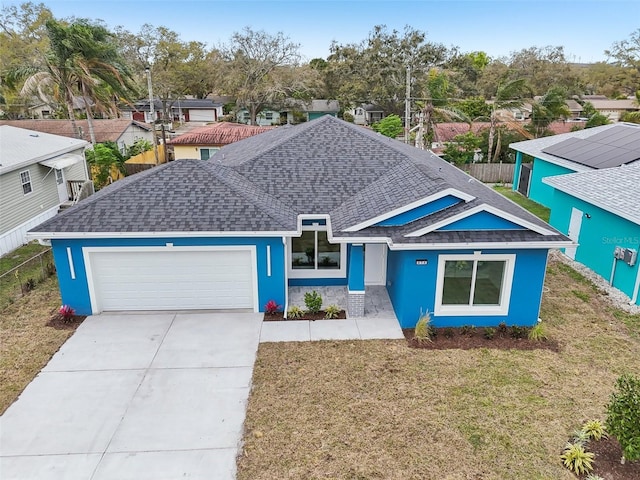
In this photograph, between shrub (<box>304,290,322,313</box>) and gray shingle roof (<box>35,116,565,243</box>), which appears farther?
shrub (<box>304,290,322,313</box>)

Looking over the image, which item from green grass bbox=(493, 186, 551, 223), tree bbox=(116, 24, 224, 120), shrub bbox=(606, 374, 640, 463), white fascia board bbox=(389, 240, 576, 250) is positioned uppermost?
tree bbox=(116, 24, 224, 120)

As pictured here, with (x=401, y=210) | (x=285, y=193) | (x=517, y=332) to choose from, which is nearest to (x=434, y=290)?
(x=401, y=210)

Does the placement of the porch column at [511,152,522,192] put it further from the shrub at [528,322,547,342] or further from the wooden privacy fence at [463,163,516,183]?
the shrub at [528,322,547,342]

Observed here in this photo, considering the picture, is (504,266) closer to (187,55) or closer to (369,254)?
(369,254)

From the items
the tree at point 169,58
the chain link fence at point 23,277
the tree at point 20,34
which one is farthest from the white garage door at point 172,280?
the tree at point 169,58

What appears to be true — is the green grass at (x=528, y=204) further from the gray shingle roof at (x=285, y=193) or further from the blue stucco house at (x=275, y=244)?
the blue stucco house at (x=275, y=244)

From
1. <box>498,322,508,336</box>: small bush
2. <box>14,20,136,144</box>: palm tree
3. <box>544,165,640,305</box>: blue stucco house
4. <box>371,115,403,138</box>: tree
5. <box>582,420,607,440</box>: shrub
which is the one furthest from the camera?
<box>371,115,403,138</box>: tree

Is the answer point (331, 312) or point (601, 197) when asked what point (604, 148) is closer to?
point (601, 197)

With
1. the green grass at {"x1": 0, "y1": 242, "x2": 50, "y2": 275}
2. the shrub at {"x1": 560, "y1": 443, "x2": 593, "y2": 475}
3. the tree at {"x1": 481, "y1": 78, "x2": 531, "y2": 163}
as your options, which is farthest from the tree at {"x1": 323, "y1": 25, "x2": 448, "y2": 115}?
the shrub at {"x1": 560, "y1": 443, "x2": 593, "y2": 475}

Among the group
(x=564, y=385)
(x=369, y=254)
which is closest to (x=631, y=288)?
(x=564, y=385)
